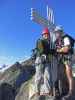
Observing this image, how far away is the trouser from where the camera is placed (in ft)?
43.2

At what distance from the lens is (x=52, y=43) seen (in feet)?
43.9

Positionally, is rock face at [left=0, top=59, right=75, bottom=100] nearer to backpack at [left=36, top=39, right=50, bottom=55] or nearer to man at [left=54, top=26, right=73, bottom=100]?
man at [left=54, top=26, right=73, bottom=100]

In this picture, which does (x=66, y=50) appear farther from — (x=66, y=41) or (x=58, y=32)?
(x=58, y=32)

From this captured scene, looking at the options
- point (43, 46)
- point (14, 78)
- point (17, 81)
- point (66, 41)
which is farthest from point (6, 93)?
point (66, 41)

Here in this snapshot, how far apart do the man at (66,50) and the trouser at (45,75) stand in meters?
0.41

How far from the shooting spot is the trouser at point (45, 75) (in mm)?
13172

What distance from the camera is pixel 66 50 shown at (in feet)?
42.5

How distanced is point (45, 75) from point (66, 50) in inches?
45.8

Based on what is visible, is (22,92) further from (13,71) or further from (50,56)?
(13,71)

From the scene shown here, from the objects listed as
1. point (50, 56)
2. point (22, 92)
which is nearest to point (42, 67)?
point (50, 56)

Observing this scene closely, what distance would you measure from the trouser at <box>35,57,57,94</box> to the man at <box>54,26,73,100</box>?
1.34 ft

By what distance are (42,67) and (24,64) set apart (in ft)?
26.0

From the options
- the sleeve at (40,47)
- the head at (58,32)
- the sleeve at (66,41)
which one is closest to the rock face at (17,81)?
the sleeve at (40,47)

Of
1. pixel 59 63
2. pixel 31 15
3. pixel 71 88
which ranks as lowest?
pixel 71 88
